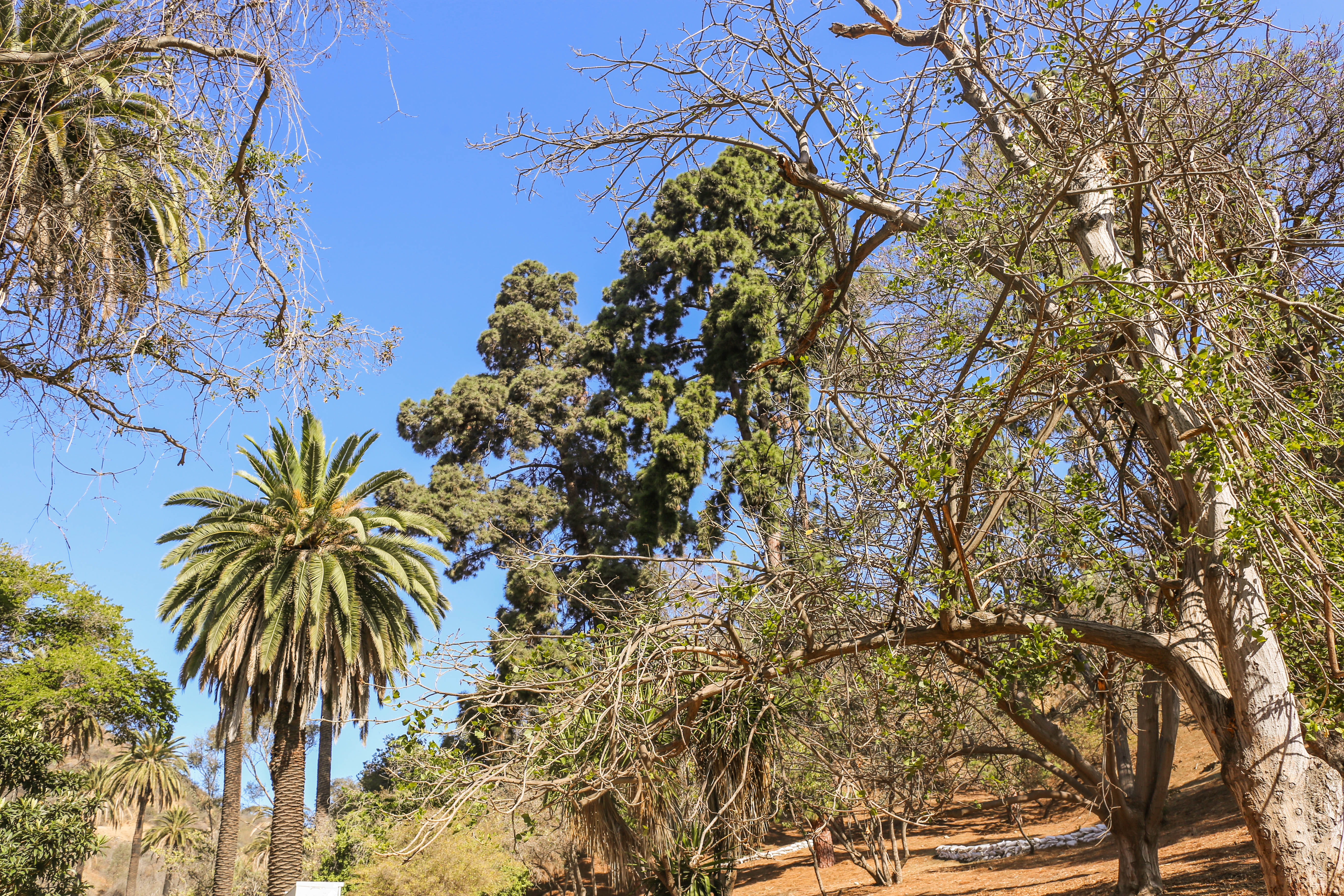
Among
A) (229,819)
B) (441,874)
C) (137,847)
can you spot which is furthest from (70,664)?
(137,847)

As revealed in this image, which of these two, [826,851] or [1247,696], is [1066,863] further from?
[1247,696]

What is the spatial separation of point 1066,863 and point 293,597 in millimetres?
16611

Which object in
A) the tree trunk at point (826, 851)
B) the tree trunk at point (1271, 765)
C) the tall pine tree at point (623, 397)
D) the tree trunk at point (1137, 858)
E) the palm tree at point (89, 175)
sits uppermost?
the tall pine tree at point (623, 397)

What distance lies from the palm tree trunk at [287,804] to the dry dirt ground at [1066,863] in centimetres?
1011

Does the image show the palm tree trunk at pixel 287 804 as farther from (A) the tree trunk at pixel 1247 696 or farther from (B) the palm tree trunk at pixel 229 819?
(A) the tree trunk at pixel 1247 696

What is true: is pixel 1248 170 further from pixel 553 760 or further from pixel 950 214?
pixel 553 760

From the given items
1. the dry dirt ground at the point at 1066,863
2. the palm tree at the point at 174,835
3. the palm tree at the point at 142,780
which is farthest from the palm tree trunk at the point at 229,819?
the palm tree at the point at 174,835

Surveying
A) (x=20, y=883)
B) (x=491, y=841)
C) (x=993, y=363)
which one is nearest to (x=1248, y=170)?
(x=993, y=363)

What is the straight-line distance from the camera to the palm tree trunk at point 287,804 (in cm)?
1762

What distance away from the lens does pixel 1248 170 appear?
610 centimetres

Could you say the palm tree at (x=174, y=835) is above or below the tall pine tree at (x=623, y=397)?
below

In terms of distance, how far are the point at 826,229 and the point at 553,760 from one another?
13.2 feet

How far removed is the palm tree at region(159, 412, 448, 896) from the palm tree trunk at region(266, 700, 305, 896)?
0.08ft

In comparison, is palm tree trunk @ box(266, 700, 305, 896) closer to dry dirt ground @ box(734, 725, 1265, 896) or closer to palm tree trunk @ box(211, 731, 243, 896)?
palm tree trunk @ box(211, 731, 243, 896)
